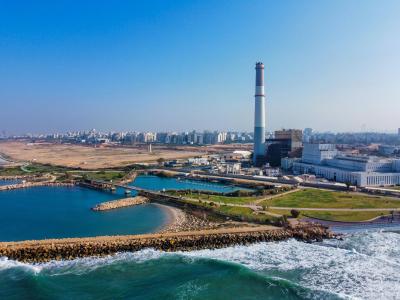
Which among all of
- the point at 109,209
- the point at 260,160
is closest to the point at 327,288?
the point at 109,209

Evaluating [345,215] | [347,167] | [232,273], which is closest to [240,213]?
[345,215]

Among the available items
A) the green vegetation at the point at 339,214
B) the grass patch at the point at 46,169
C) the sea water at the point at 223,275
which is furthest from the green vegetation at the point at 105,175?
the sea water at the point at 223,275

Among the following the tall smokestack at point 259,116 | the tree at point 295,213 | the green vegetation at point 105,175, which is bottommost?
the green vegetation at point 105,175

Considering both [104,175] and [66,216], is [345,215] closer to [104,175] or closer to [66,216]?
[66,216]

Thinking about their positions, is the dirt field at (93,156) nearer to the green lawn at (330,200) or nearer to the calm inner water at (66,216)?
the calm inner water at (66,216)

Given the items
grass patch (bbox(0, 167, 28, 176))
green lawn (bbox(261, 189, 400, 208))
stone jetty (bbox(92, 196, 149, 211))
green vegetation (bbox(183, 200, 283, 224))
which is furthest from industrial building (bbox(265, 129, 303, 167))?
grass patch (bbox(0, 167, 28, 176))

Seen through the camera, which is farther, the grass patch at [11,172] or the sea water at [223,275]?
the grass patch at [11,172]
